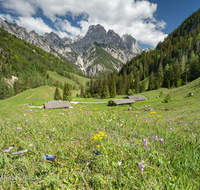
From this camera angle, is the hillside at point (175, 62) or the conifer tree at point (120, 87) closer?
the hillside at point (175, 62)

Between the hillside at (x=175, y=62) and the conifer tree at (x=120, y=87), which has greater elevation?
the hillside at (x=175, y=62)

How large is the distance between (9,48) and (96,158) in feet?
884

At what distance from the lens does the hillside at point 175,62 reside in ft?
232

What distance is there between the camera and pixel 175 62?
78875 millimetres

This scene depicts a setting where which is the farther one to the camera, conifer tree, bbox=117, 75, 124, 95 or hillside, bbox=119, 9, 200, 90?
conifer tree, bbox=117, 75, 124, 95

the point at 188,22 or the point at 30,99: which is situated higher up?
the point at 188,22

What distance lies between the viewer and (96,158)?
2.15 metres

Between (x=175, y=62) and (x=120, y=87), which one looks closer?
(x=175, y=62)

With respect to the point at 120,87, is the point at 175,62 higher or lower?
higher

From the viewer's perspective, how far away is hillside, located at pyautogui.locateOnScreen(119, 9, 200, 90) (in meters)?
70.8

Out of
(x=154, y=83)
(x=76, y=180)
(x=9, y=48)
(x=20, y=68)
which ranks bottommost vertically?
(x=76, y=180)

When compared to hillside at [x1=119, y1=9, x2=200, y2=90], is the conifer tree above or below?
A: below

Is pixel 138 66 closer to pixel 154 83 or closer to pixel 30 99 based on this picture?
pixel 154 83

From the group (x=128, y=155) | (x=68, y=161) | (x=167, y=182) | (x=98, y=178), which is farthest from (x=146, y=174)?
(x=68, y=161)
